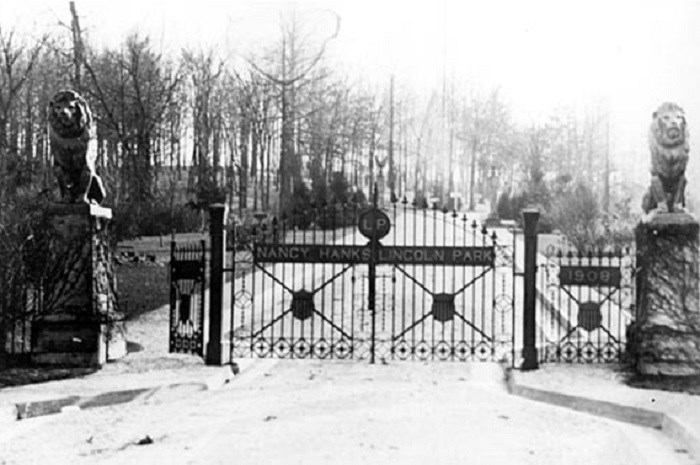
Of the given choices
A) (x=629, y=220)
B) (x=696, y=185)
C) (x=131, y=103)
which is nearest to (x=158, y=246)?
(x=131, y=103)

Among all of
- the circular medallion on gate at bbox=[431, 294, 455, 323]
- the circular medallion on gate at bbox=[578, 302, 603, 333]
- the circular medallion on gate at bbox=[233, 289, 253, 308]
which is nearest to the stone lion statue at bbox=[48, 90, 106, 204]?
the circular medallion on gate at bbox=[233, 289, 253, 308]

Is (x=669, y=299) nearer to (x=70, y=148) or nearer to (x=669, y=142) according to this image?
(x=669, y=142)

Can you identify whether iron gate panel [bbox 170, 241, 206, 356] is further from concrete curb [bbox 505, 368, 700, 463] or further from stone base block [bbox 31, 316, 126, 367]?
concrete curb [bbox 505, 368, 700, 463]

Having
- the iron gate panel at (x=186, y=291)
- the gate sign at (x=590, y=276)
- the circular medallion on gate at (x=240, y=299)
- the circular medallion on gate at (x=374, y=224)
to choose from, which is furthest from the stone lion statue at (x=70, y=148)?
the gate sign at (x=590, y=276)

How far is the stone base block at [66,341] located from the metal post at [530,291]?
575cm

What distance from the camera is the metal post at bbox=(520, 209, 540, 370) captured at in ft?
37.7

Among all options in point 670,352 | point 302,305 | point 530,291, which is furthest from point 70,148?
point 670,352

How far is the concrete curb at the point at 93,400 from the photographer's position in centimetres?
883

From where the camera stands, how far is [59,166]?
11.7m

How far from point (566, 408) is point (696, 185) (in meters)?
8.65

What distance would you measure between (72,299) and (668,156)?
8081mm

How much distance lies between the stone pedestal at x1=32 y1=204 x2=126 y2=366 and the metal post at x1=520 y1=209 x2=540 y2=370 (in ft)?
18.8

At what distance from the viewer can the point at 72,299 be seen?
11.5m

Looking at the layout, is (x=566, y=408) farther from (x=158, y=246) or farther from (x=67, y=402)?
(x=158, y=246)
